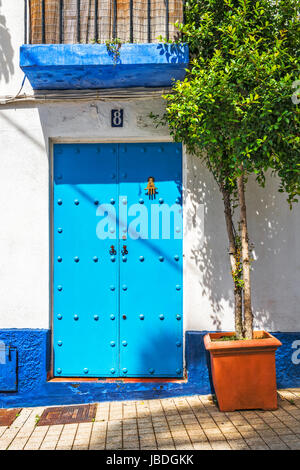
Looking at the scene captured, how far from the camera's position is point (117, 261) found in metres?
4.63

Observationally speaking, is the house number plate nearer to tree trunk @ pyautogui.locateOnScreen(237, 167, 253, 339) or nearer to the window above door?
the window above door

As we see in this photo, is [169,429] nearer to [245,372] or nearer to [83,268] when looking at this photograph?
[245,372]

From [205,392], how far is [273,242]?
1648 mm

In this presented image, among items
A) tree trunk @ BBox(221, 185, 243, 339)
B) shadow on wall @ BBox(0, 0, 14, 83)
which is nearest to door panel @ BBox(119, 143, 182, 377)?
tree trunk @ BBox(221, 185, 243, 339)

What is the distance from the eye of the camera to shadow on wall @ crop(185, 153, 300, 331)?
4469 millimetres

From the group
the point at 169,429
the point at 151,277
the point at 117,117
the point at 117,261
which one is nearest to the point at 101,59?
the point at 117,117

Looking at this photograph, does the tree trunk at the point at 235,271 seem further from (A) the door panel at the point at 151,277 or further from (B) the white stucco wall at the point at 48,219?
(A) the door panel at the point at 151,277

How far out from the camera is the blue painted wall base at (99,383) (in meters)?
4.40

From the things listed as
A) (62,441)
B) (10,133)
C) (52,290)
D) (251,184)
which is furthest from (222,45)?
(62,441)

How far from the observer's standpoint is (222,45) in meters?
3.79

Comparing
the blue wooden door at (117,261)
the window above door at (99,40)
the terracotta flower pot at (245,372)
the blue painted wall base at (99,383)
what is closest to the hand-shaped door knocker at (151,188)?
the blue wooden door at (117,261)

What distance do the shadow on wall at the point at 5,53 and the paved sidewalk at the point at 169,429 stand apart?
345 centimetres
